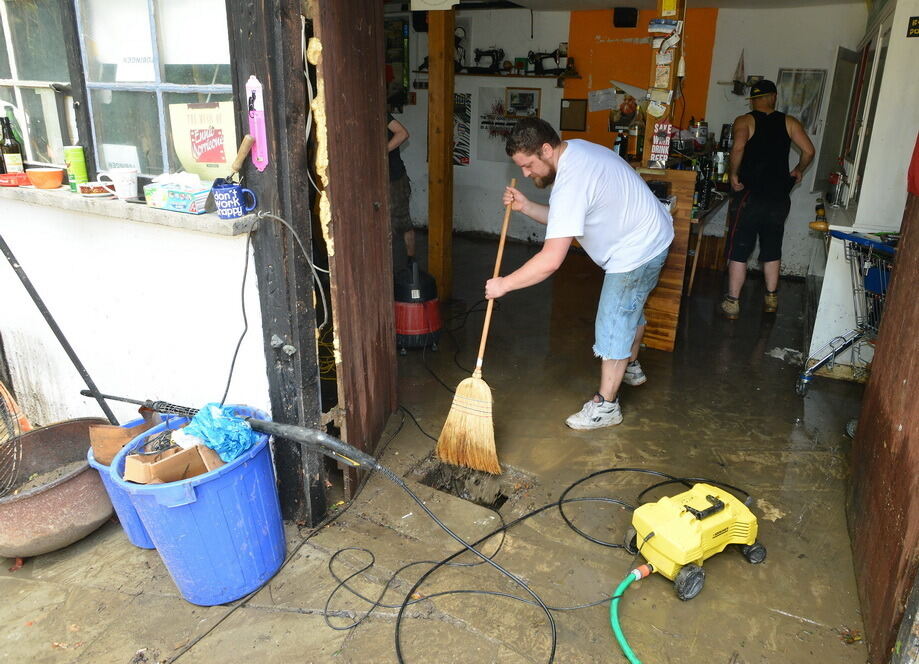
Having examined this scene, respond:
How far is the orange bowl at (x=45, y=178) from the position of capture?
10.1ft

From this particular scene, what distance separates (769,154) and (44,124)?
16.7 ft

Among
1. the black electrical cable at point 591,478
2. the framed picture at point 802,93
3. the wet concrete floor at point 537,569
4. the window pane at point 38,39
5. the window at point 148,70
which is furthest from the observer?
the framed picture at point 802,93

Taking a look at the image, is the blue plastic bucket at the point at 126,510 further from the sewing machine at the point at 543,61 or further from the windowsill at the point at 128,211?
the sewing machine at the point at 543,61

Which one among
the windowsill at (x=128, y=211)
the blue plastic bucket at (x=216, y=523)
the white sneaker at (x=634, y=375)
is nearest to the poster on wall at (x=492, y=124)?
the white sneaker at (x=634, y=375)

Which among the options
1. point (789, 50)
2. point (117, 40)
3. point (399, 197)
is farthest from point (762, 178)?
point (117, 40)

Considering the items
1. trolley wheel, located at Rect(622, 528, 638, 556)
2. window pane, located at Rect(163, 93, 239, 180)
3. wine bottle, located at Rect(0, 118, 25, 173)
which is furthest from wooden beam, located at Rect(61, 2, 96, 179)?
trolley wheel, located at Rect(622, 528, 638, 556)

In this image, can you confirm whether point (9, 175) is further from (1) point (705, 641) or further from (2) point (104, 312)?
(1) point (705, 641)

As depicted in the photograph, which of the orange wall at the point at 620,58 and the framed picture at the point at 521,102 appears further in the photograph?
the framed picture at the point at 521,102

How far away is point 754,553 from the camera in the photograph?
8.76 feet

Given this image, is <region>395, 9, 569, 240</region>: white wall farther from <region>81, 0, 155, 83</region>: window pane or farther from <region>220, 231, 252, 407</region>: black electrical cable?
<region>220, 231, 252, 407</region>: black electrical cable

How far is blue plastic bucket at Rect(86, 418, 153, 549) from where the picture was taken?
2.70m

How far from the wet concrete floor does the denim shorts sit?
1.66 feet

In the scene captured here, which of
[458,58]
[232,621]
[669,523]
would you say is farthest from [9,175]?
[458,58]

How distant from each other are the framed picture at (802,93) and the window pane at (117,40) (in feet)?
19.8
